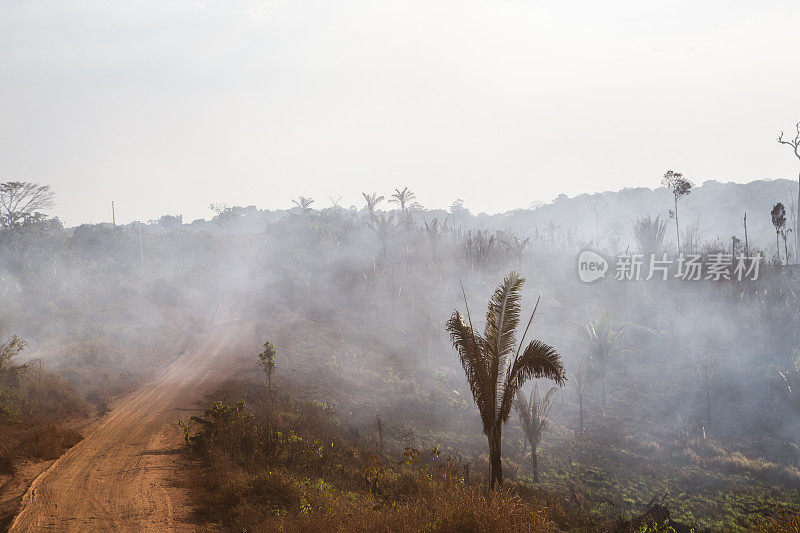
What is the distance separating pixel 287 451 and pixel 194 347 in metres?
18.0

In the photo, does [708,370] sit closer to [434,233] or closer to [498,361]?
[434,233]

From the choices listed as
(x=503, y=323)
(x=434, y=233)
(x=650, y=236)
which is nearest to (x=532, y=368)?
(x=503, y=323)

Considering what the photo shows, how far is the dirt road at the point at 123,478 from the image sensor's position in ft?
27.8

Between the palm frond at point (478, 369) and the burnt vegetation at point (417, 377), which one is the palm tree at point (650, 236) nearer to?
the burnt vegetation at point (417, 377)

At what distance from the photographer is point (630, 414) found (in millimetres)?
25812

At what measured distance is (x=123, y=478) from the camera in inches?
410

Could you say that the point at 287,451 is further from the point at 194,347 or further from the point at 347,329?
the point at 347,329

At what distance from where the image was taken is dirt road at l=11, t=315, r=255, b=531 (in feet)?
27.8

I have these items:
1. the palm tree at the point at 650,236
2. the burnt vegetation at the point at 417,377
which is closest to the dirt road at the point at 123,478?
the burnt vegetation at the point at 417,377

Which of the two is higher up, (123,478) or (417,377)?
(123,478)

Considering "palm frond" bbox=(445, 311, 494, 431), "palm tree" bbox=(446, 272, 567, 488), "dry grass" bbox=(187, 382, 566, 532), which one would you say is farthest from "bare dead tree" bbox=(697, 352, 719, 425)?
"palm frond" bbox=(445, 311, 494, 431)

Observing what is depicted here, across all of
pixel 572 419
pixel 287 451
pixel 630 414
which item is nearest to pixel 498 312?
pixel 287 451

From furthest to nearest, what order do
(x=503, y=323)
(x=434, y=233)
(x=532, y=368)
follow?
(x=434, y=233) → (x=503, y=323) → (x=532, y=368)

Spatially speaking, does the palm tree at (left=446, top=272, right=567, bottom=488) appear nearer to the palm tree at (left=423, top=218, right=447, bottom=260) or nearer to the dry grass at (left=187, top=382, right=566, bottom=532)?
the dry grass at (left=187, top=382, right=566, bottom=532)
